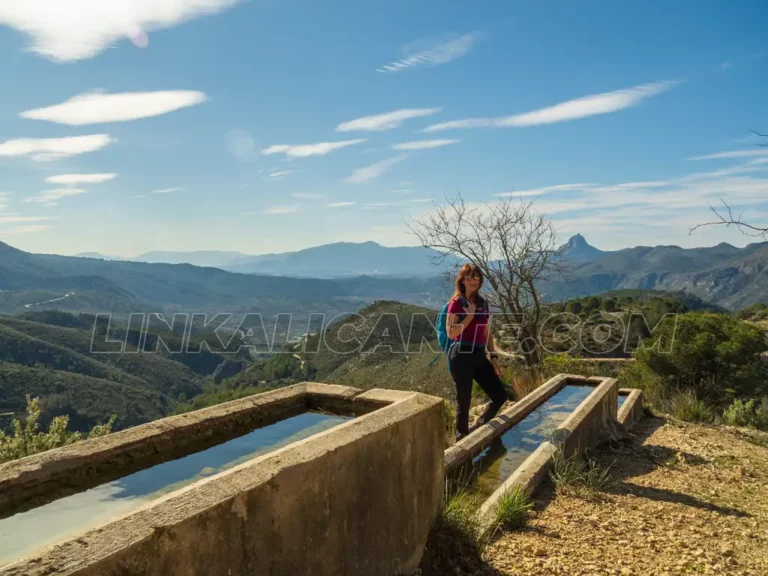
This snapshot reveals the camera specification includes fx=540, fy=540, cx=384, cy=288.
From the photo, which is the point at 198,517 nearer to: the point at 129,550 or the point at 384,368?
the point at 129,550

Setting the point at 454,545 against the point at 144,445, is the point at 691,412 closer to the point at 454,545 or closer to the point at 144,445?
the point at 454,545

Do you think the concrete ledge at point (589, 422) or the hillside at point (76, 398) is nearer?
the concrete ledge at point (589, 422)

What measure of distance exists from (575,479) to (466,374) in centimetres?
134

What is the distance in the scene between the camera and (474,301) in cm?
533

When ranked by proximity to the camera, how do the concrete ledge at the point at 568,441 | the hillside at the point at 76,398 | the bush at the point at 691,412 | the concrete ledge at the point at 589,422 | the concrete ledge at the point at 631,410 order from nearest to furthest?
the concrete ledge at the point at 568,441
the concrete ledge at the point at 589,422
the concrete ledge at the point at 631,410
the bush at the point at 691,412
the hillside at the point at 76,398

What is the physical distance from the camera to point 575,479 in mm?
4789

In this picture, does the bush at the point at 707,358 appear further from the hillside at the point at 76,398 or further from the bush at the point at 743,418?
the hillside at the point at 76,398

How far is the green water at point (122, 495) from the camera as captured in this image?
2168 millimetres

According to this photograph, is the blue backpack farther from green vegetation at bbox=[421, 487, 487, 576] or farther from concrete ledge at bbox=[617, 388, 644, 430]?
concrete ledge at bbox=[617, 388, 644, 430]

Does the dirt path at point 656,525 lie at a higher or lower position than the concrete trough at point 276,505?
lower

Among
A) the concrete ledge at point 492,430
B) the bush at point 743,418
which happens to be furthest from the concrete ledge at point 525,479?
the bush at point 743,418

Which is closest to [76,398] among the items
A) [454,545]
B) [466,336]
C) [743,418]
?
[743,418]

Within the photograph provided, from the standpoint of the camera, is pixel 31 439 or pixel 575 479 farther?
pixel 31 439

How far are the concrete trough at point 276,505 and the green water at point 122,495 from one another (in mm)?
116
